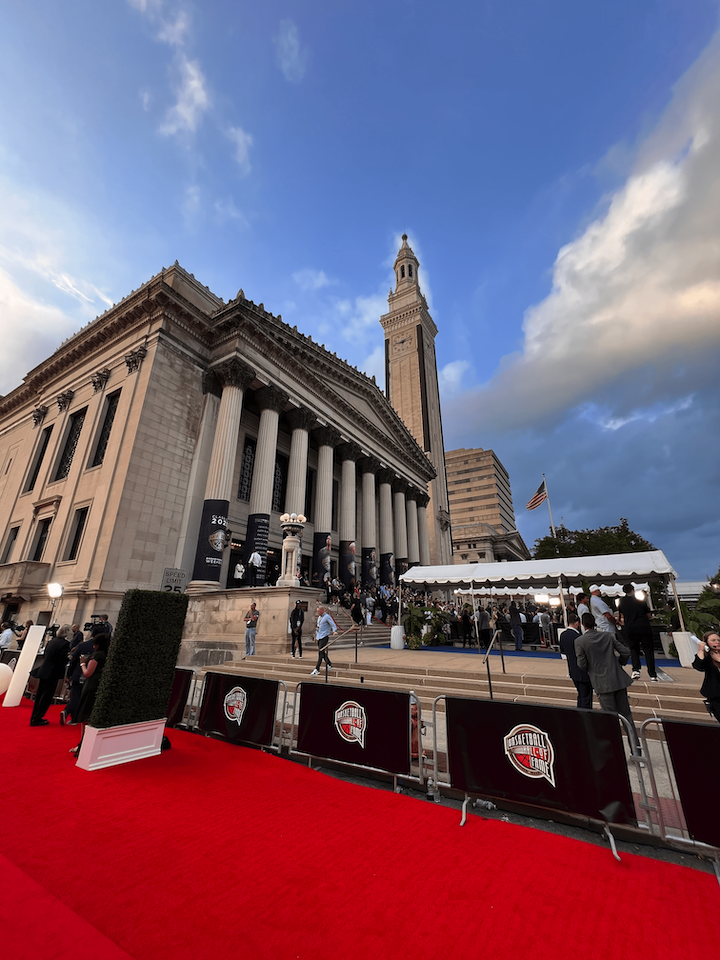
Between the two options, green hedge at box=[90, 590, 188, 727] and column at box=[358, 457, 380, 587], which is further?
column at box=[358, 457, 380, 587]

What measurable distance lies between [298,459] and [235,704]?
19.7 meters

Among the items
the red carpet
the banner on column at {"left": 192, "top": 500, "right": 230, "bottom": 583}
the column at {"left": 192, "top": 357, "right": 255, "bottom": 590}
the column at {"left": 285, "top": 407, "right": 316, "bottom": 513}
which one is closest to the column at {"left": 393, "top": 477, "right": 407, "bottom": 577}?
the column at {"left": 285, "top": 407, "right": 316, "bottom": 513}

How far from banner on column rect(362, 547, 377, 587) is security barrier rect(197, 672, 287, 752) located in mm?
21792

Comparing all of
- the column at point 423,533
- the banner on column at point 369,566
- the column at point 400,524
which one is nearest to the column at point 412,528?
the column at point 423,533

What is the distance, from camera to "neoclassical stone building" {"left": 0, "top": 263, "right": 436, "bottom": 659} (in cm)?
1928

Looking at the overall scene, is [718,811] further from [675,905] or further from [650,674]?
[650,674]

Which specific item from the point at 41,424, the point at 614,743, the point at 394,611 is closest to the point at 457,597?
the point at 394,611

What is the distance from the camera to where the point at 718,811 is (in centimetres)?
365

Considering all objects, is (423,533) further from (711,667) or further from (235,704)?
(711,667)

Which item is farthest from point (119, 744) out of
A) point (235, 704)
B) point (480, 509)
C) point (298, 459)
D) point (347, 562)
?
point (480, 509)

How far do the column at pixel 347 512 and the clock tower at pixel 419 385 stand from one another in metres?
18.1

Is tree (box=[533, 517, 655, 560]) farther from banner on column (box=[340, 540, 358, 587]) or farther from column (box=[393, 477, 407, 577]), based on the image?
banner on column (box=[340, 540, 358, 587])

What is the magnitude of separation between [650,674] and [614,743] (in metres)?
6.18

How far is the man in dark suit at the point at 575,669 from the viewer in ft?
21.3
